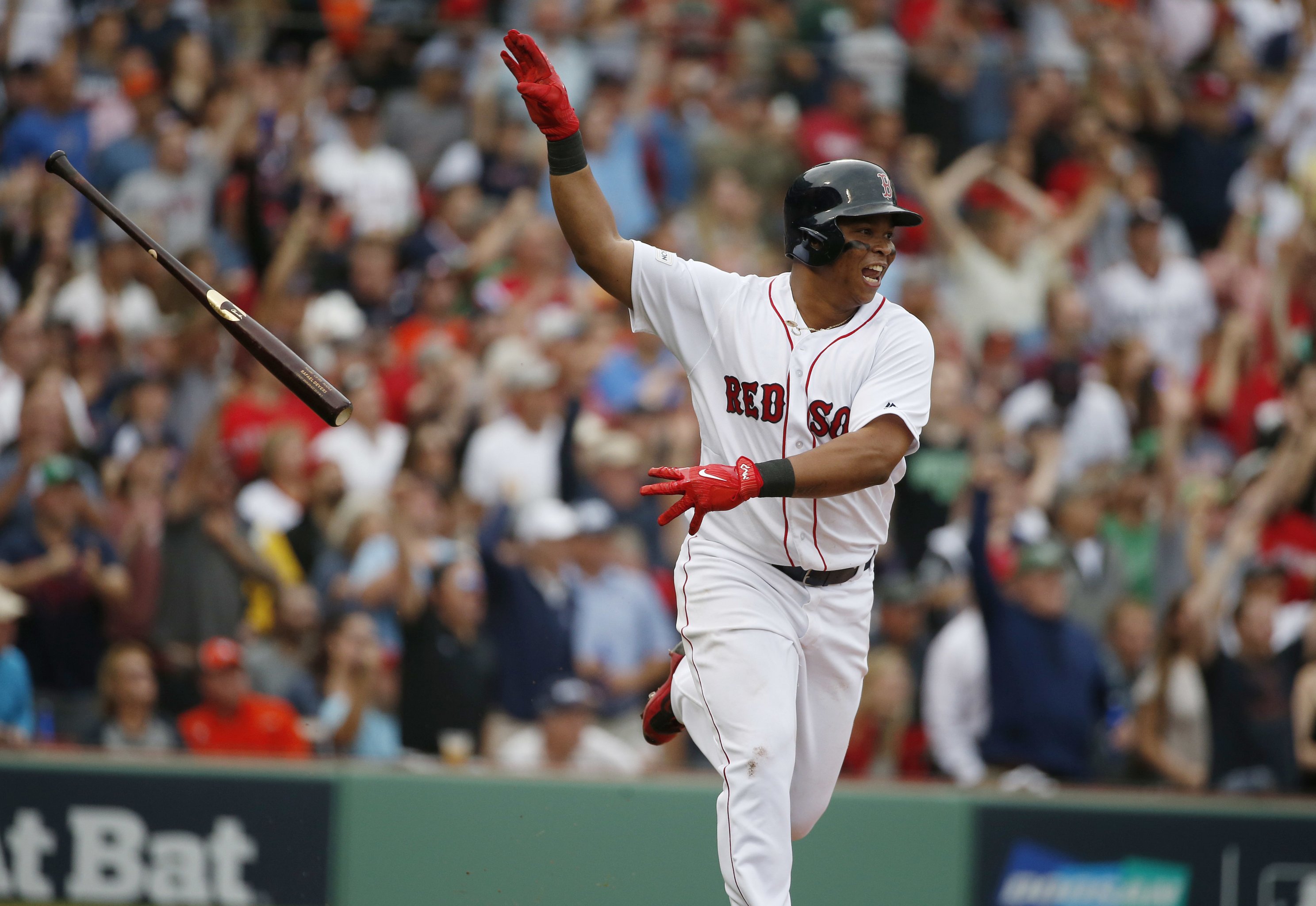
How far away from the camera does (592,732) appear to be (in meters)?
7.18

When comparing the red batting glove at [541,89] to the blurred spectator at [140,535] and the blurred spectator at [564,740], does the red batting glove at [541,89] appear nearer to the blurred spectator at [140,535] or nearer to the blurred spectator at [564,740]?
the blurred spectator at [564,740]

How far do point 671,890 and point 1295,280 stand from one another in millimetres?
6353

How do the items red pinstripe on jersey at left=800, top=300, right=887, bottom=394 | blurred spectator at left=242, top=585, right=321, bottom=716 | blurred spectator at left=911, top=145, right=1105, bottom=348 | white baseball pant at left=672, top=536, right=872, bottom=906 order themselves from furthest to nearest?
blurred spectator at left=911, top=145, right=1105, bottom=348 < blurred spectator at left=242, top=585, right=321, bottom=716 < red pinstripe on jersey at left=800, top=300, right=887, bottom=394 < white baseball pant at left=672, top=536, right=872, bottom=906

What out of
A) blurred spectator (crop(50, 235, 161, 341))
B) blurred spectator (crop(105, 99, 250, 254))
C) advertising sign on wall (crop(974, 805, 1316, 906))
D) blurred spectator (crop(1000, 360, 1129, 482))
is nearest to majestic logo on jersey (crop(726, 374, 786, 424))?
advertising sign on wall (crop(974, 805, 1316, 906))

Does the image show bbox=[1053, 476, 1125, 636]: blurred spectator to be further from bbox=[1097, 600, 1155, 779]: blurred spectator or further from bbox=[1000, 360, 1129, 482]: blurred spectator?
bbox=[1000, 360, 1129, 482]: blurred spectator

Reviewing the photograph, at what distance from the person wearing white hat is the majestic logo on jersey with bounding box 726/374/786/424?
12.4 feet

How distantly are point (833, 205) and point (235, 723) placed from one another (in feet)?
12.8

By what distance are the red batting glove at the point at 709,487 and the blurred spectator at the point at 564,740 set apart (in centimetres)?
319

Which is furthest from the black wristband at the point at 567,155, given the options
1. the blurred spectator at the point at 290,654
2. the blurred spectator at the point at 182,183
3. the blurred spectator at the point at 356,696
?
the blurred spectator at the point at 182,183

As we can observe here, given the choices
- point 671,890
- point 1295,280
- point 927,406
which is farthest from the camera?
point 1295,280

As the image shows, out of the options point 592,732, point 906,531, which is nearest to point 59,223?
point 592,732

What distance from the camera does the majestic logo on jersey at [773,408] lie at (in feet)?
14.5

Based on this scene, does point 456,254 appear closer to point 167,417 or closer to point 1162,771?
point 167,417

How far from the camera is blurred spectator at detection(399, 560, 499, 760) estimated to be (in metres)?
6.95
